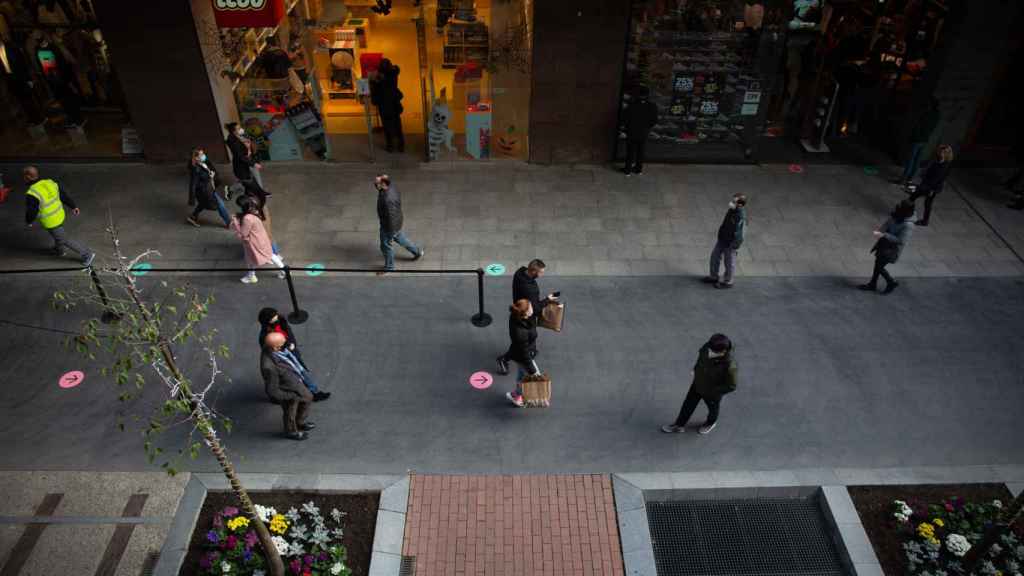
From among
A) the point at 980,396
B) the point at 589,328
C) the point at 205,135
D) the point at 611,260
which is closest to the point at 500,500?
the point at 589,328

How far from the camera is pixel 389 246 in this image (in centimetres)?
1107

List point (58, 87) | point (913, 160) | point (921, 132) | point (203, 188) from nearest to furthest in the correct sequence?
point (203, 188) < point (921, 132) < point (913, 160) < point (58, 87)

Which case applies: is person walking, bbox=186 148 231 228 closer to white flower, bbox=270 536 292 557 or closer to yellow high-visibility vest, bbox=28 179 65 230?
yellow high-visibility vest, bbox=28 179 65 230

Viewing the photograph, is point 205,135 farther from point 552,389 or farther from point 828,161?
point 828,161

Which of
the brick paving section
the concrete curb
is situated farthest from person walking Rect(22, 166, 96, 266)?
the brick paving section

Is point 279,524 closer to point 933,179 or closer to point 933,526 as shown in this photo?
point 933,526

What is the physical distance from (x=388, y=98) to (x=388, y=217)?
4342 mm

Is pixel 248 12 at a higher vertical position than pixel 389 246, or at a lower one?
higher

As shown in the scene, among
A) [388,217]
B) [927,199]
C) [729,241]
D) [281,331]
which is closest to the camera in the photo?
[281,331]

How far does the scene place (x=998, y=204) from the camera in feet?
43.8

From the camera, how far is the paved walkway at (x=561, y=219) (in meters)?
11.8

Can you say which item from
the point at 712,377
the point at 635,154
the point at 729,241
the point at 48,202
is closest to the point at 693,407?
the point at 712,377

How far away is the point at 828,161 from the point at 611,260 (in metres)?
6.10

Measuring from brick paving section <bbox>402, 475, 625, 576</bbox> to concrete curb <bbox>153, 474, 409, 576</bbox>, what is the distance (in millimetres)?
155
